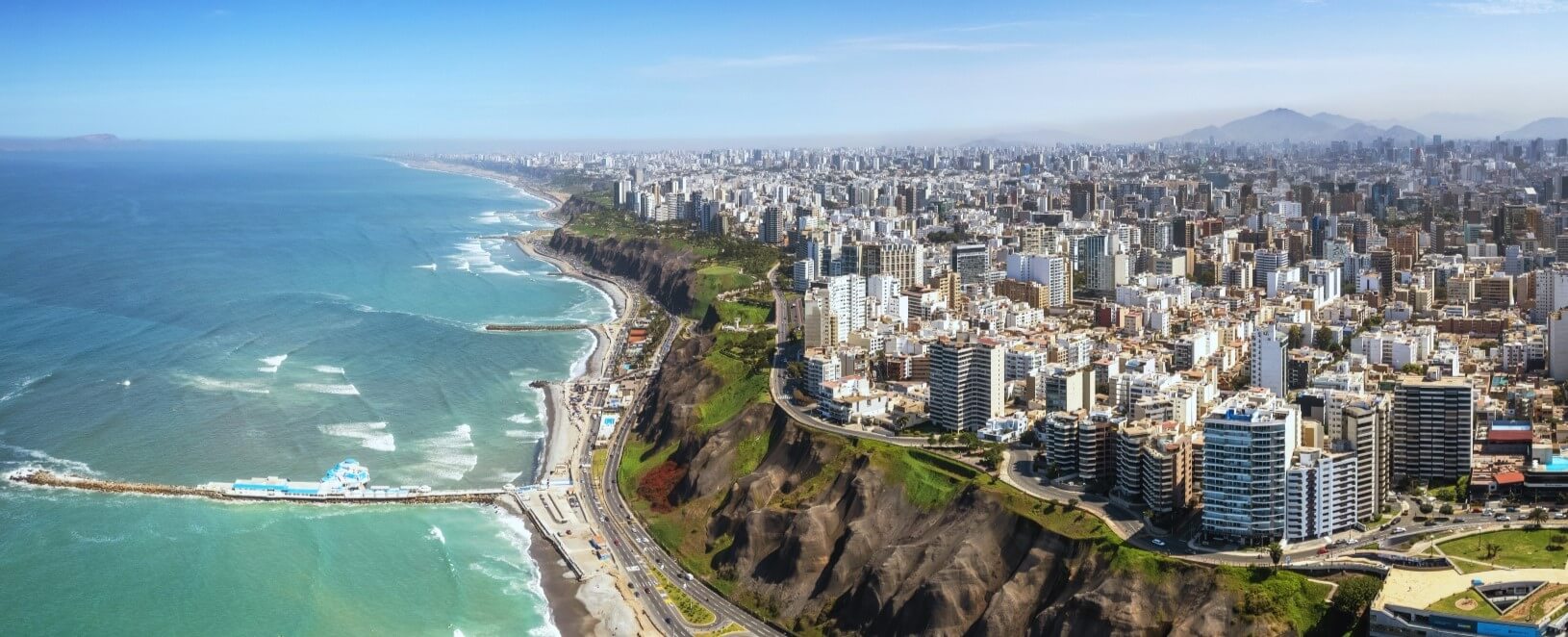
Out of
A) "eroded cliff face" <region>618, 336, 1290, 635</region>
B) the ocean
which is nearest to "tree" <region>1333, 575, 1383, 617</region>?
"eroded cliff face" <region>618, 336, 1290, 635</region>

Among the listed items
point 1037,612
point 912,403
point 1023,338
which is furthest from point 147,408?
point 1037,612

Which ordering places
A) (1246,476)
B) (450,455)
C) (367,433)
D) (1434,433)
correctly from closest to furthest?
1. (1246,476)
2. (1434,433)
3. (450,455)
4. (367,433)

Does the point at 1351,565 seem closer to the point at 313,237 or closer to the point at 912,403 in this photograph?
the point at 912,403

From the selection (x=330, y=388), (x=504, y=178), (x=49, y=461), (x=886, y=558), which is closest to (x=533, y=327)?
(x=330, y=388)

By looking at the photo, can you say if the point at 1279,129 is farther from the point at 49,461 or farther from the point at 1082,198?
the point at 49,461

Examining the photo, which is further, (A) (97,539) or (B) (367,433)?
(B) (367,433)

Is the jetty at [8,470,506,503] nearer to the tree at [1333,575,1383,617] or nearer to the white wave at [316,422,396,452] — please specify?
the white wave at [316,422,396,452]
